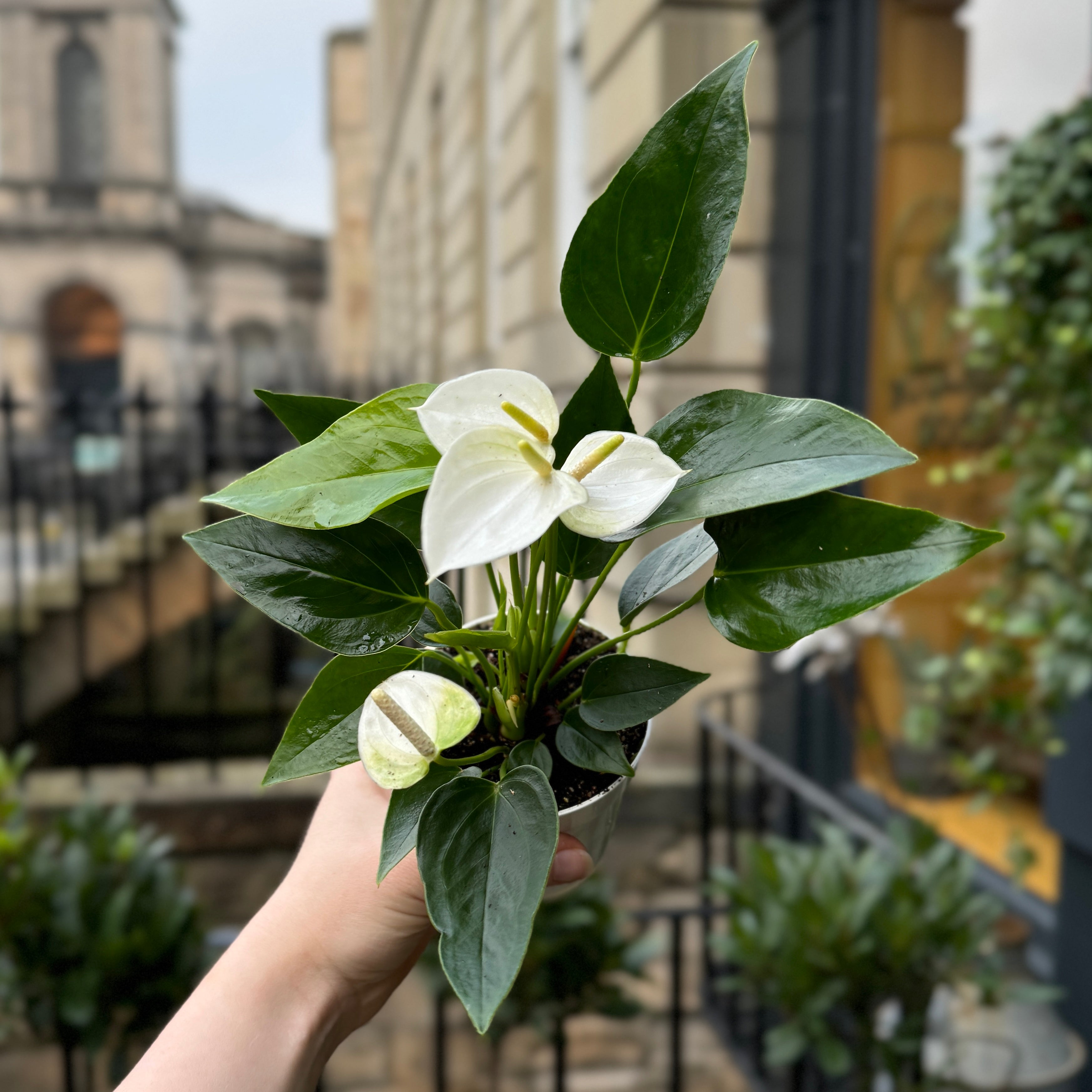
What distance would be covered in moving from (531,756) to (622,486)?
20cm

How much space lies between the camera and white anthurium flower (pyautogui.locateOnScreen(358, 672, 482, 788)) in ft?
1.80

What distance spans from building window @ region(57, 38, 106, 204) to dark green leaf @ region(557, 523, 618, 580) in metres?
40.3

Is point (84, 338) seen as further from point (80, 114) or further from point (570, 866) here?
point (570, 866)

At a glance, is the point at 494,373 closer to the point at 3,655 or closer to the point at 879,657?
the point at 879,657

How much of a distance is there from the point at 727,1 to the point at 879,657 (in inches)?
94.9

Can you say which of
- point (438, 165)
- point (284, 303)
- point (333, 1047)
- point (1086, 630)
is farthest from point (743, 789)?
point (284, 303)

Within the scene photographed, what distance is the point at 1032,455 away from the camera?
2.52 meters

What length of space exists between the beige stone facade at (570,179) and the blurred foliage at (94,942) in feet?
5.76

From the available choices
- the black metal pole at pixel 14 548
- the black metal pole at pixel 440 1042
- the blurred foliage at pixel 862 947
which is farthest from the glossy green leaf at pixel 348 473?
the black metal pole at pixel 14 548

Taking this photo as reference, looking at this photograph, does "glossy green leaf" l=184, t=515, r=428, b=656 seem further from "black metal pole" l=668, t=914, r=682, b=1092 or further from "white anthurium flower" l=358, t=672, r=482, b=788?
"black metal pole" l=668, t=914, r=682, b=1092

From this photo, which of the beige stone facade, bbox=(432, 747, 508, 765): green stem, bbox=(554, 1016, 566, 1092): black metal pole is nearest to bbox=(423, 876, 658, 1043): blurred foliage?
bbox=(554, 1016, 566, 1092): black metal pole

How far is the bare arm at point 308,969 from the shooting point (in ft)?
2.31

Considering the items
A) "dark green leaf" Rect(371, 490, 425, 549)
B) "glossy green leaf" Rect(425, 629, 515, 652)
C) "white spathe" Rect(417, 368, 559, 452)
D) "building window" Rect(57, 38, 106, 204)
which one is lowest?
"glossy green leaf" Rect(425, 629, 515, 652)

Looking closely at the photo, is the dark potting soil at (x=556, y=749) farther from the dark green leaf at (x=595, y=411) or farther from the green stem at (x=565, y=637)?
the dark green leaf at (x=595, y=411)
